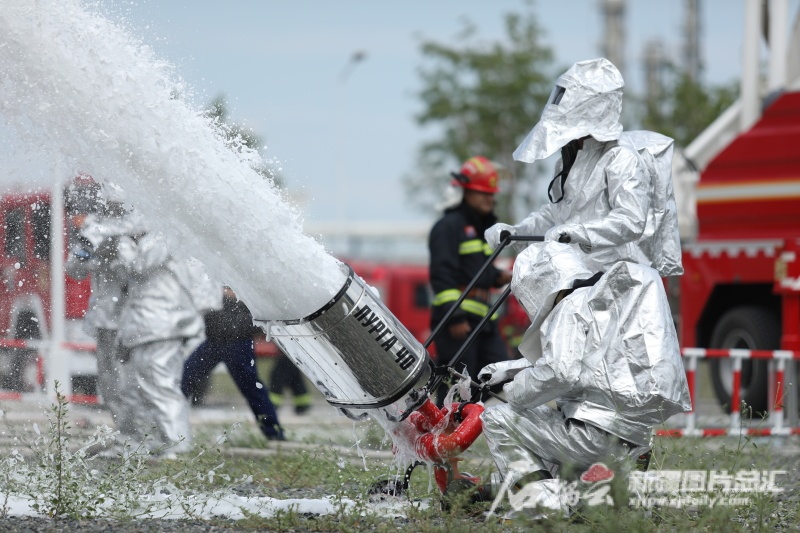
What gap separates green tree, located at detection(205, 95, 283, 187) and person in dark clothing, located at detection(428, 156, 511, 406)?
250 centimetres

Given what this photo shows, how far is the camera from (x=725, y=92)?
27.0m

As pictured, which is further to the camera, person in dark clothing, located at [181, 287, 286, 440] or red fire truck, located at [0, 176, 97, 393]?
person in dark clothing, located at [181, 287, 286, 440]

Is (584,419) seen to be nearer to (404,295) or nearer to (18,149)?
(18,149)

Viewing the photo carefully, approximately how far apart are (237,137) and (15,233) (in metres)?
2.68

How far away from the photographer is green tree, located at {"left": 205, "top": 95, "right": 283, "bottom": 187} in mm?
4594

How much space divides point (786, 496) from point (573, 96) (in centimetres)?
222

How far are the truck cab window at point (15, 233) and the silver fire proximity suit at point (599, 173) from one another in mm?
2979

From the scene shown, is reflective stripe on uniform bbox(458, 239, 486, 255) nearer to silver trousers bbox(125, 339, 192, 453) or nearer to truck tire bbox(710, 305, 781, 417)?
silver trousers bbox(125, 339, 192, 453)

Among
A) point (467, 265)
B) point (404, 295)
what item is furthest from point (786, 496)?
point (404, 295)

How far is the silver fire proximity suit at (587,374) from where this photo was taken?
438 centimetres

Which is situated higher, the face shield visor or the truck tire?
the face shield visor

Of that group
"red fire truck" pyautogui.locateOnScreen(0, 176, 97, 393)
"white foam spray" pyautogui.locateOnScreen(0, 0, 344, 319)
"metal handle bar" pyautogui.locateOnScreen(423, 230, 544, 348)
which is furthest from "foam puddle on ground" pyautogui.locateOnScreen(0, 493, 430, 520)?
"red fire truck" pyautogui.locateOnScreen(0, 176, 97, 393)

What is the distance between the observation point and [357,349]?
4391mm

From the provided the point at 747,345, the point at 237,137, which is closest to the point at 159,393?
the point at 237,137
